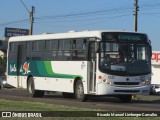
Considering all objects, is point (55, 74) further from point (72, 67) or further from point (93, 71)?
point (93, 71)

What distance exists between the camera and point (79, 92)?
85.7ft

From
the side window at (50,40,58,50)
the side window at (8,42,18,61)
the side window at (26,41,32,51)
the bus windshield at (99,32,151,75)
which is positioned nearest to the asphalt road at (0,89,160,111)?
the bus windshield at (99,32,151,75)

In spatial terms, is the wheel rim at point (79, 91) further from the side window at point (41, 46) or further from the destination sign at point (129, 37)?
the side window at point (41, 46)

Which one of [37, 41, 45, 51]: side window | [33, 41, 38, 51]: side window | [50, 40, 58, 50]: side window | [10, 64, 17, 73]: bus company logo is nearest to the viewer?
[50, 40, 58, 50]: side window

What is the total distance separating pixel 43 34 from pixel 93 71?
5932 mm

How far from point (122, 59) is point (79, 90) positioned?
2711 mm

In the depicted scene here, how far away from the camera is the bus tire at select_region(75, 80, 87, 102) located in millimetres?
25734

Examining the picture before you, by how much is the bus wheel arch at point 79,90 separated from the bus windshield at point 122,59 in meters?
1.72

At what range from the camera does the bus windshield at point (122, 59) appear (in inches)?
974

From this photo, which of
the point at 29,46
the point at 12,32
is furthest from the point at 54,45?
the point at 12,32

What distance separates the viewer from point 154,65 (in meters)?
61.7

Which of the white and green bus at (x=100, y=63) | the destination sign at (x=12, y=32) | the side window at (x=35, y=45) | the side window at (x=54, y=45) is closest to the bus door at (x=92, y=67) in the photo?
the white and green bus at (x=100, y=63)

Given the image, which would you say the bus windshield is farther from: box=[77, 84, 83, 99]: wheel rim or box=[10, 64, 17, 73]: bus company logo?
box=[10, 64, 17, 73]: bus company logo

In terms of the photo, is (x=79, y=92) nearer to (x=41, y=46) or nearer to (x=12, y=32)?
(x=41, y=46)
